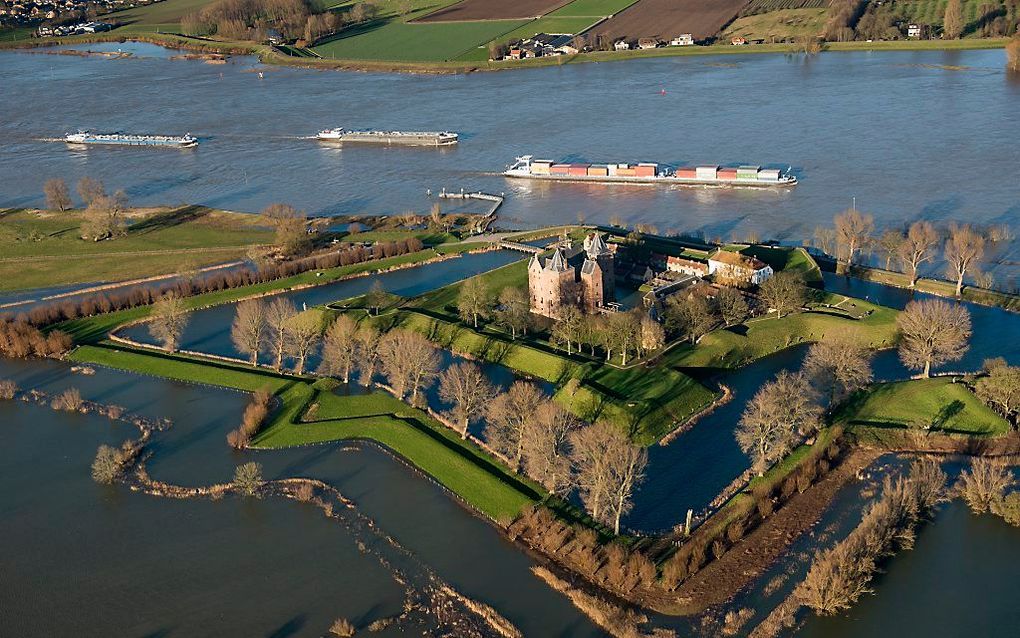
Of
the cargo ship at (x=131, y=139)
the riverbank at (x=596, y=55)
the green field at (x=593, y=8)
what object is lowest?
the cargo ship at (x=131, y=139)

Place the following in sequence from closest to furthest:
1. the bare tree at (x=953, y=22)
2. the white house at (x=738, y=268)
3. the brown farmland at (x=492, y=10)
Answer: the white house at (x=738, y=268) < the bare tree at (x=953, y=22) < the brown farmland at (x=492, y=10)

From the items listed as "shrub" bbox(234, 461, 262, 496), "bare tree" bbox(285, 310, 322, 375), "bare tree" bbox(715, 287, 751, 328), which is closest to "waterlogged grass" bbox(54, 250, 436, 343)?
"bare tree" bbox(285, 310, 322, 375)

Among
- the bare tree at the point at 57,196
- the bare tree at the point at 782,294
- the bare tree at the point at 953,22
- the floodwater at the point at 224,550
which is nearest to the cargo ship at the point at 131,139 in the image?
the bare tree at the point at 57,196

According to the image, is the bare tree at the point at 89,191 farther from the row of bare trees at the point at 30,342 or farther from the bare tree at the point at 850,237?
the bare tree at the point at 850,237

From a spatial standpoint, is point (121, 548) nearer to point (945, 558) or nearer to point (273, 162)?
point (945, 558)

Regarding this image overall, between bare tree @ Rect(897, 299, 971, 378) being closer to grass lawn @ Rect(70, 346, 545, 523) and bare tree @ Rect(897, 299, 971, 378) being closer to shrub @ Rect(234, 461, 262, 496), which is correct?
grass lawn @ Rect(70, 346, 545, 523)

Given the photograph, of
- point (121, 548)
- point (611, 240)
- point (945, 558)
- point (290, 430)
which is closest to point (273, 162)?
point (611, 240)
